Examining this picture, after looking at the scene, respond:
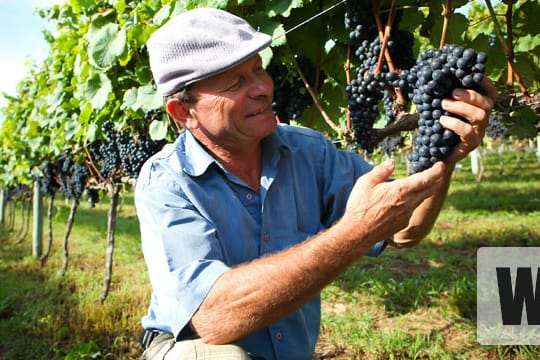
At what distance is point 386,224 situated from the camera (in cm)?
151

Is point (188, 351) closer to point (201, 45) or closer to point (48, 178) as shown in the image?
point (201, 45)

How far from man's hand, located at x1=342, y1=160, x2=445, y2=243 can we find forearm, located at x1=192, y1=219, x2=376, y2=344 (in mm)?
31

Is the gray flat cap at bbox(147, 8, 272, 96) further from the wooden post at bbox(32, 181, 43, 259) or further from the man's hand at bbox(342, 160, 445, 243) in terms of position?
the wooden post at bbox(32, 181, 43, 259)

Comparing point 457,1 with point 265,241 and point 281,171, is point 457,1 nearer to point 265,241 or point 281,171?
point 281,171

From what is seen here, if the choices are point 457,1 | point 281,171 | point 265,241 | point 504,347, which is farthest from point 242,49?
point 504,347

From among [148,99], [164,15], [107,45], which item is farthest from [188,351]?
[107,45]

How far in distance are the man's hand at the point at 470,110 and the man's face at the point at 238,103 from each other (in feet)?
2.09

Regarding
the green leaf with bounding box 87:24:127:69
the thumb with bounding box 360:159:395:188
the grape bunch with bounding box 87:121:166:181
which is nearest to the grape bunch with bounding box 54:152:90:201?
the grape bunch with bounding box 87:121:166:181

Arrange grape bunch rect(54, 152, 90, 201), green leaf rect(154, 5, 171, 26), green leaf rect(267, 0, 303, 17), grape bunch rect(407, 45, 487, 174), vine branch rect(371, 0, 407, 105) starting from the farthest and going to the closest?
grape bunch rect(54, 152, 90, 201), green leaf rect(154, 5, 171, 26), green leaf rect(267, 0, 303, 17), vine branch rect(371, 0, 407, 105), grape bunch rect(407, 45, 487, 174)

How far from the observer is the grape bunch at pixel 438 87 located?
1.42m

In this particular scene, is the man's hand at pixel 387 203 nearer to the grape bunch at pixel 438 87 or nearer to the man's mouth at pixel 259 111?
the grape bunch at pixel 438 87

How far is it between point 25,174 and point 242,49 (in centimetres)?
874

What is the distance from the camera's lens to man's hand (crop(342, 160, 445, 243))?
149cm

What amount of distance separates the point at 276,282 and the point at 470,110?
29.3 inches
